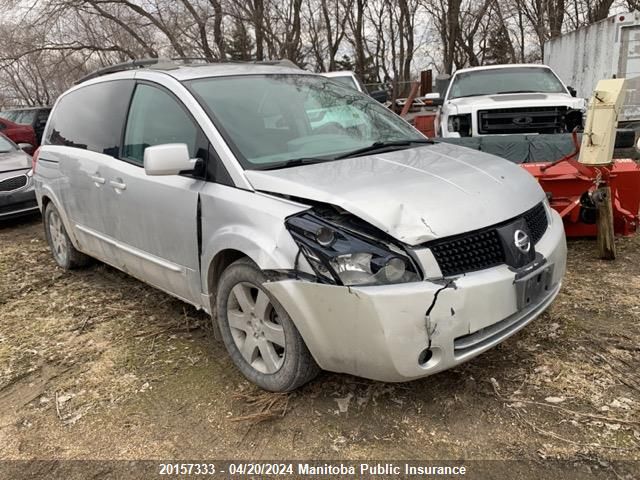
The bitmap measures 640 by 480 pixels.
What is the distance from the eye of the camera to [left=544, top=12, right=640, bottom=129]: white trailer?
34.6ft

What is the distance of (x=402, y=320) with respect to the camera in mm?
2314

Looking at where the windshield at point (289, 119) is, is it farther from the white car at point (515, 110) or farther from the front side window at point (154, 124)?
the white car at point (515, 110)

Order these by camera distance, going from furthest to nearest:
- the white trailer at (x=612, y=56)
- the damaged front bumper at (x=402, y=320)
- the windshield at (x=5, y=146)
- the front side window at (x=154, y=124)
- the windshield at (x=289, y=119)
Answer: the white trailer at (x=612, y=56)
the windshield at (x=5, y=146)
the front side window at (x=154, y=124)
the windshield at (x=289, y=119)
the damaged front bumper at (x=402, y=320)

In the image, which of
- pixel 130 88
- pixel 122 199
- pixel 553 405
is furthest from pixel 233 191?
pixel 553 405

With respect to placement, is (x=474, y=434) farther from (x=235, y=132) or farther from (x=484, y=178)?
(x=235, y=132)

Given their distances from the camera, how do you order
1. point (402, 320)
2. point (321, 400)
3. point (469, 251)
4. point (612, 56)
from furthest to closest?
point (612, 56) < point (321, 400) < point (469, 251) < point (402, 320)

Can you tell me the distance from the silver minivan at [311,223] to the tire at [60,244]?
3.32ft

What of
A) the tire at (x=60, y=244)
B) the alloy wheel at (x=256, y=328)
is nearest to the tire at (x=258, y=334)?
the alloy wheel at (x=256, y=328)

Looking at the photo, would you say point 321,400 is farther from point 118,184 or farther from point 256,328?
point 118,184

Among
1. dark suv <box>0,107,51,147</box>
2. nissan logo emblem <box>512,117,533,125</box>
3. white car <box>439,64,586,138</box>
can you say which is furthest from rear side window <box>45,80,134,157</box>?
dark suv <box>0,107,51,147</box>

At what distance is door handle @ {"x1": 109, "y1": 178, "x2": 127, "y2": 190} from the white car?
16.1 ft

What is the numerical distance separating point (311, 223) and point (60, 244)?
359 centimetres

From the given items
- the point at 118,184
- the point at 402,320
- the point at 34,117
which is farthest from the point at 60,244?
the point at 34,117

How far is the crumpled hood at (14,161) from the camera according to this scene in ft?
25.2
